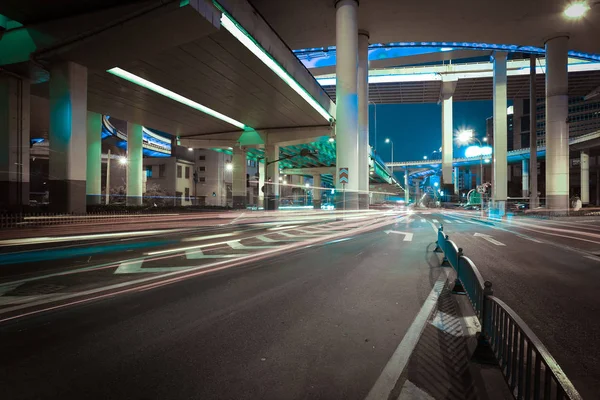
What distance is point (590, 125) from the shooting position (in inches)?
3199

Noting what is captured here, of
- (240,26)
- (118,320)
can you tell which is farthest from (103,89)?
(118,320)

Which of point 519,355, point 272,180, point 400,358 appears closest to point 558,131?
point 272,180

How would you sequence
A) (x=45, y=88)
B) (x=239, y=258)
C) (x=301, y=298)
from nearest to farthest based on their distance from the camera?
(x=301, y=298)
(x=239, y=258)
(x=45, y=88)

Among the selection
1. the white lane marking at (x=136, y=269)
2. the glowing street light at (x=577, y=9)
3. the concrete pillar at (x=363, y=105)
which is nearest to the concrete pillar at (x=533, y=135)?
the glowing street light at (x=577, y=9)

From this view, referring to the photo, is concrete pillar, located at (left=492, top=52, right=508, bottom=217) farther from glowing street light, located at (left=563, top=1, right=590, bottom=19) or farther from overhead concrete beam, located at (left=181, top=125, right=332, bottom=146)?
overhead concrete beam, located at (left=181, top=125, right=332, bottom=146)

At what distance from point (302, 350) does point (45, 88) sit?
948 inches

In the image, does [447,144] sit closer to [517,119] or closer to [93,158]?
[93,158]

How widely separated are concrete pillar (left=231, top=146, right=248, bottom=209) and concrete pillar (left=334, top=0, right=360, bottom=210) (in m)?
16.3

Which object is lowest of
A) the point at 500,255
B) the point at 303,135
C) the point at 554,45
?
the point at 500,255

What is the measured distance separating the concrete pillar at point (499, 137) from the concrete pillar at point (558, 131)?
8.11 m

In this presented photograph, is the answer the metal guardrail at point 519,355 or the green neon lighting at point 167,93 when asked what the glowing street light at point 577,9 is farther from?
the metal guardrail at point 519,355

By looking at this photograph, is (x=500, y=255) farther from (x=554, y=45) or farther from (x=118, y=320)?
(x=554, y=45)

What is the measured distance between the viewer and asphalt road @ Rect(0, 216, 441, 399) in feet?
9.48

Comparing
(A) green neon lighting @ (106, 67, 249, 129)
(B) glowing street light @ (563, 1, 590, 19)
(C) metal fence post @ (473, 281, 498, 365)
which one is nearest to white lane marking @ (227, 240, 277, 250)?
(C) metal fence post @ (473, 281, 498, 365)
